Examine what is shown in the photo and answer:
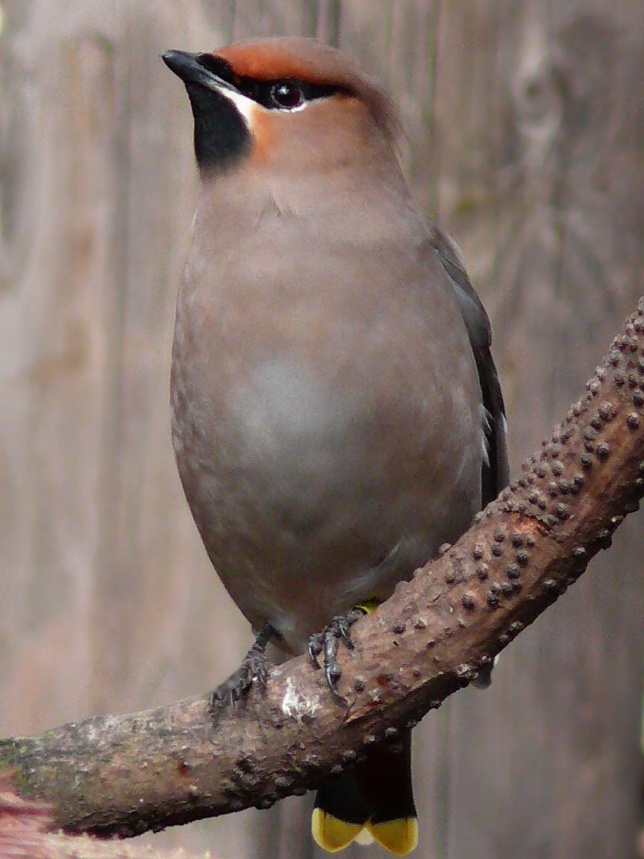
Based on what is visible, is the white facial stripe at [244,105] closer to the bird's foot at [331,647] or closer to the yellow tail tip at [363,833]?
the bird's foot at [331,647]

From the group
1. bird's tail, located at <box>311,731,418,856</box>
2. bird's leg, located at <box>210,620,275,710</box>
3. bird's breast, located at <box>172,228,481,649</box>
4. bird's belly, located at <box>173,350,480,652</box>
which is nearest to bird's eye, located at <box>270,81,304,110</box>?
bird's breast, located at <box>172,228,481,649</box>

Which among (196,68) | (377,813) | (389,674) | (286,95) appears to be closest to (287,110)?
(286,95)

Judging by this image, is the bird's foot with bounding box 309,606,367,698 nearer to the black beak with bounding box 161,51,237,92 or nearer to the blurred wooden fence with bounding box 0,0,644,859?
the blurred wooden fence with bounding box 0,0,644,859

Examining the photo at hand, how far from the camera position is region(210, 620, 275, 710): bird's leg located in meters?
2.35

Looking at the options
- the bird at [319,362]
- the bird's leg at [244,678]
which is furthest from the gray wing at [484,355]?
the bird's leg at [244,678]

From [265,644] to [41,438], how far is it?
2.10ft

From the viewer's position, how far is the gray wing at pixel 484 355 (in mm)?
3045

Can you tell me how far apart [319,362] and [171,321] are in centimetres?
42

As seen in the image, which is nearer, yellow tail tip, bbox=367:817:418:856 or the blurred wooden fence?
the blurred wooden fence

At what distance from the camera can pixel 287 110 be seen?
9.74ft

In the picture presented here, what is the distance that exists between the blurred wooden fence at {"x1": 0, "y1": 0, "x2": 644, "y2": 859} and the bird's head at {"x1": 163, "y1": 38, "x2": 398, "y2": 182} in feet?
0.32

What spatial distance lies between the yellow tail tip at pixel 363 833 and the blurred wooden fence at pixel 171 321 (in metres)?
0.05

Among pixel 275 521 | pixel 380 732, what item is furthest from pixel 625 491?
pixel 275 521

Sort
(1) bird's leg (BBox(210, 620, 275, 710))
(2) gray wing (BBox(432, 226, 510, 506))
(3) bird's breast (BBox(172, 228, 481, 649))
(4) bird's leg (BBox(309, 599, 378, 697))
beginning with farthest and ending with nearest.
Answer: (2) gray wing (BBox(432, 226, 510, 506)) → (3) bird's breast (BBox(172, 228, 481, 649)) → (1) bird's leg (BBox(210, 620, 275, 710)) → (4) bird's leg (BBox(309, 599, 378, 697))
